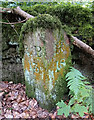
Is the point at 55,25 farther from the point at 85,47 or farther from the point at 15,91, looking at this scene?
the point at 15,91

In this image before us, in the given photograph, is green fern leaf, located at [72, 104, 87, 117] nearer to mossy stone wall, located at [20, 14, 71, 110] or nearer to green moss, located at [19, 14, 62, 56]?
mossy stone wall, located at [20, 14, 71, 110]

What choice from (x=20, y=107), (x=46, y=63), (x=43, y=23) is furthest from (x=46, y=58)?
(x=20, y=107)

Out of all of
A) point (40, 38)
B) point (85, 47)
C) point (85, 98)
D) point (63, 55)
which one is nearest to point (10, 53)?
point (40, 38)

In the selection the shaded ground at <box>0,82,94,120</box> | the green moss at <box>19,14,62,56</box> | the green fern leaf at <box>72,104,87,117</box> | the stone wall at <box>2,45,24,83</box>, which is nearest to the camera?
the green fern leaf at <box>72,104,87,117</box>

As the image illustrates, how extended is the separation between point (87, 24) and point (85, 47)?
90 cm

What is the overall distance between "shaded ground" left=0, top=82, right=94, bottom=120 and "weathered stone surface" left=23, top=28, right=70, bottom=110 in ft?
0.50

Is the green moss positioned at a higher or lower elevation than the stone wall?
higher

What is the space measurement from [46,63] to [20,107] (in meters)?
1.12

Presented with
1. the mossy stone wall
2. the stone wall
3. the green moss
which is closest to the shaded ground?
the mossy stone wall

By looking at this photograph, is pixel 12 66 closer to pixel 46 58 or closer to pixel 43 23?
pixel 46 58

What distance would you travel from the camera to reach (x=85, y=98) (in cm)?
178

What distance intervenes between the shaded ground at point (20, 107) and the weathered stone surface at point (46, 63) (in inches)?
6.0

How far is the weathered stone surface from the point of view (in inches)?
75.3

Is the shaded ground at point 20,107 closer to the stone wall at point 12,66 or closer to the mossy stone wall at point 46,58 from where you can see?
the mossy stone wall at point 46,58
